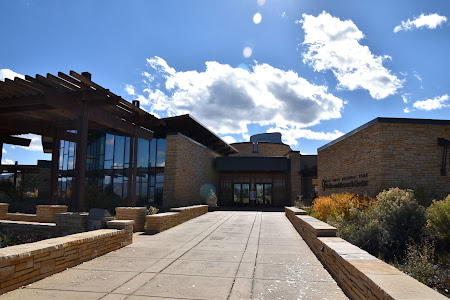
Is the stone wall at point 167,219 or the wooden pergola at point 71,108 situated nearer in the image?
the wooden pergola at point 71,108

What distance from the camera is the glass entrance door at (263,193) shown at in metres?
31.3

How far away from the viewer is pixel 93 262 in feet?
21.6

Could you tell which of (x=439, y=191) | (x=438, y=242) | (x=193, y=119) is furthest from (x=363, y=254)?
(x=193, y=119)

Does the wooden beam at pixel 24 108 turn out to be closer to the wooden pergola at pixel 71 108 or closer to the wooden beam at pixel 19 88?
the wooden pergola at pixel 71 108

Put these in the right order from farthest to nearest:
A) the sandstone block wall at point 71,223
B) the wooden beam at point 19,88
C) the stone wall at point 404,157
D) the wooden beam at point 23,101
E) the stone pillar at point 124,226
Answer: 1. the stone wall at point 404,157
2. the wooden beam at point 23,101
3. the wooden beam at point 19,88
4. the sandstone block wall at point 71,223
5. the stone pillar at point 124,226

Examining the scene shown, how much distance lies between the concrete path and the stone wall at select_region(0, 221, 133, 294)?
0.16 m

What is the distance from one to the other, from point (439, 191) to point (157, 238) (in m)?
12.5

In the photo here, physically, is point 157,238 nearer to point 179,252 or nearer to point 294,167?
point 179,252

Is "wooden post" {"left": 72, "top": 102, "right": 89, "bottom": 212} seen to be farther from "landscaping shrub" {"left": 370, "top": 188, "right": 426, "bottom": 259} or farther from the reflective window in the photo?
the reflective window

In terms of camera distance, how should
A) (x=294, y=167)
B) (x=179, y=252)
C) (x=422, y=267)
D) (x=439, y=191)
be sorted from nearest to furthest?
(x=422, y=267) → (x=179, y=252) → (x=439, y=191) → (x=294, y=167)

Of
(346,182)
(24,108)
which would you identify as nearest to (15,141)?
(24,108)

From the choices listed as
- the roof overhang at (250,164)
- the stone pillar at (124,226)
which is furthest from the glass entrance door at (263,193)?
the stone pillar at (124,226)

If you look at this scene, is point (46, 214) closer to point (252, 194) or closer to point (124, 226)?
point (124, 226)

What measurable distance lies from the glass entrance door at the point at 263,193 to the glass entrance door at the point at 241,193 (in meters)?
1.03
